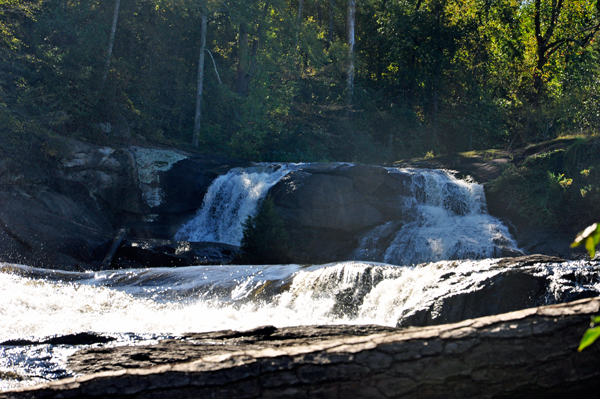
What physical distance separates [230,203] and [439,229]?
774 cm

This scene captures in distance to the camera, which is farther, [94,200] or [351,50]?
[351,50]

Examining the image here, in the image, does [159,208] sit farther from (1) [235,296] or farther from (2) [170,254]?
(1) [235,296]

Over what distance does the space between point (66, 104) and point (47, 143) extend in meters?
3.34

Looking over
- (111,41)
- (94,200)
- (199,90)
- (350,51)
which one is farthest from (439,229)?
(111,41)

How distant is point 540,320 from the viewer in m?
2.54

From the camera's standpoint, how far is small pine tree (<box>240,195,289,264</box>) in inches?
555

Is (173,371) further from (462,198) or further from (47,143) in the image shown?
(47,143)

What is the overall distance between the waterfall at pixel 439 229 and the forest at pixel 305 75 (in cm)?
626

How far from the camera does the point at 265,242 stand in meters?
14.1

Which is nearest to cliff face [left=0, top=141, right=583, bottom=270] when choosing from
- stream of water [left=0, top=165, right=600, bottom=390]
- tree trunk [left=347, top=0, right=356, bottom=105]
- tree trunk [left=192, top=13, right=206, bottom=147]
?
stream of water [left=0, top=165, right=600, bottom=390]

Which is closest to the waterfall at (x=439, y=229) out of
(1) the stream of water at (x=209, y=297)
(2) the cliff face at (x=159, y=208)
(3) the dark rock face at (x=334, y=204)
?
(2) the cliff face at (x=159, y=208)

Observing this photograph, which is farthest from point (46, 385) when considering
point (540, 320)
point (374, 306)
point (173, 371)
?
point (374, 306)

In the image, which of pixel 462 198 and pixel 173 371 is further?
pixel 462 198

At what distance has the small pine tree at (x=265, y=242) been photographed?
555 inches
